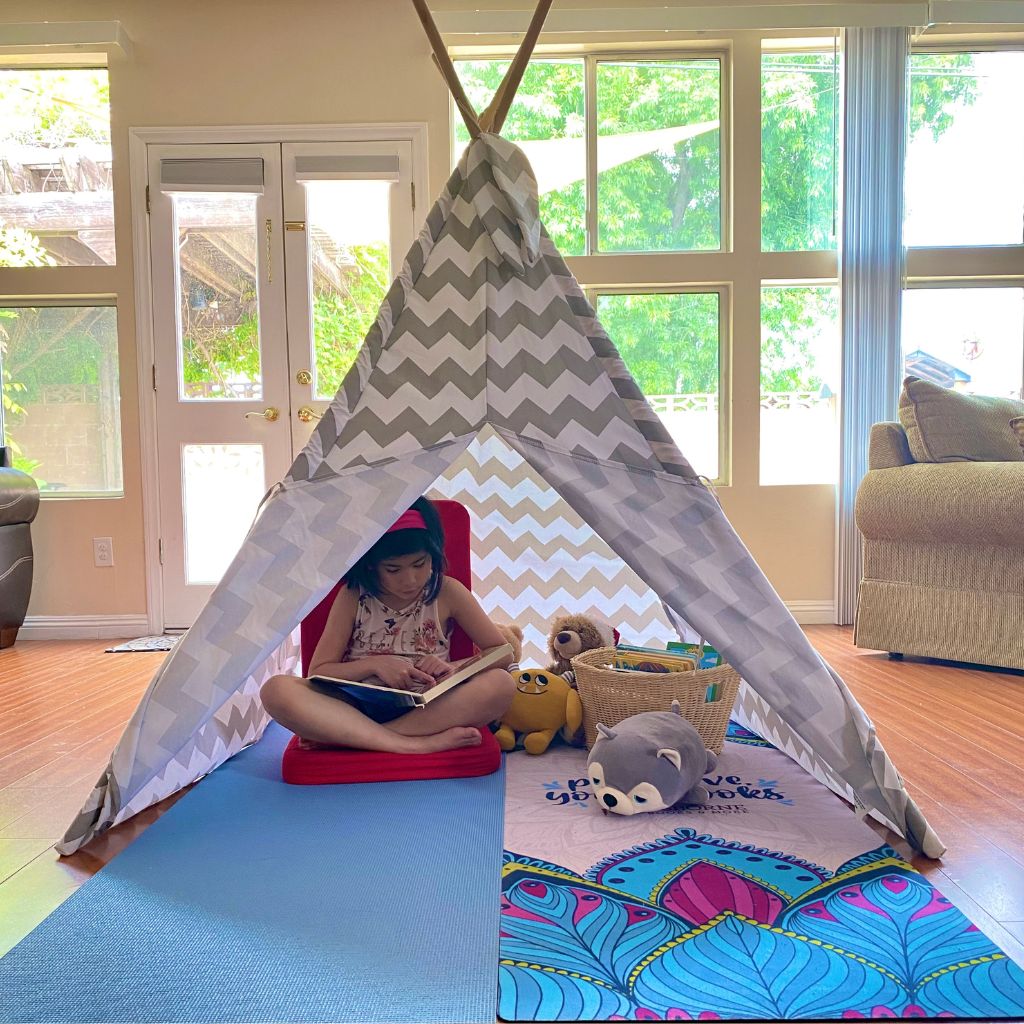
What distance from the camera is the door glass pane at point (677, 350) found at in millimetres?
4344

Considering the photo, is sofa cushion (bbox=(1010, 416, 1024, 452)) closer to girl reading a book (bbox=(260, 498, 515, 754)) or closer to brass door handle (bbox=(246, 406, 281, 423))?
girl reading a book (bbox=(260, 498, 515, 754))

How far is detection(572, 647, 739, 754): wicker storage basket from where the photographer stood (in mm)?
2152

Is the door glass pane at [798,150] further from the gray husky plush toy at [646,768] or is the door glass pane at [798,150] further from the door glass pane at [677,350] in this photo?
the gray husky plush toy at [646,768]

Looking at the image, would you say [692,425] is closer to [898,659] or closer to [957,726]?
[898,659]

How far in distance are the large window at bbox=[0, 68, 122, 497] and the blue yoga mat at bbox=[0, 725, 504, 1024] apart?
112 inches

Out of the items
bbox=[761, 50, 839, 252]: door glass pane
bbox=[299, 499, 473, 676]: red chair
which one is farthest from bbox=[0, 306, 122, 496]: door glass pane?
bbox=[761, 50, 839, 252]: door glass pane

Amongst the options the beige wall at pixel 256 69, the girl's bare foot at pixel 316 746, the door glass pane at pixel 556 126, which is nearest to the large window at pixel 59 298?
the beige wall at pixel 256 69

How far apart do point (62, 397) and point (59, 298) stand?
1.41ft

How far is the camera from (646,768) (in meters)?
1.83

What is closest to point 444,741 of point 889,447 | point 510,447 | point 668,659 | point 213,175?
point 668,659

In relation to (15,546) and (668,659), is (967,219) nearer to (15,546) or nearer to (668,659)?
(668,659)

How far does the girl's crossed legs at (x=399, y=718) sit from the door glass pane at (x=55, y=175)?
117 inches

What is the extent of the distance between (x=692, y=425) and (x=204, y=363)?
84.7 inches

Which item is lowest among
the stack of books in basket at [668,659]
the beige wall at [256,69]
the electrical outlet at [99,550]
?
the stack of books in basket at [668,659]
